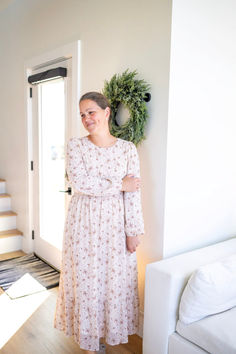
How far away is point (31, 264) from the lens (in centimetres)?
357

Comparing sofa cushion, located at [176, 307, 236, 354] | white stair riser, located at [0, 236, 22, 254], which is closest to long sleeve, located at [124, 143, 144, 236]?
sofa cushion, located at [176, 307, 236, 354]

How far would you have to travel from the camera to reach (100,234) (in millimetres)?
1954

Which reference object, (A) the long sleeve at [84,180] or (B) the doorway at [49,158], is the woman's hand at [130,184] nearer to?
(A) the long sleeve at [84,180]

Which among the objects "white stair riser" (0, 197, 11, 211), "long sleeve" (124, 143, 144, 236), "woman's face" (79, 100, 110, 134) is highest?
"woman's face" (79, 100, 110, 134)

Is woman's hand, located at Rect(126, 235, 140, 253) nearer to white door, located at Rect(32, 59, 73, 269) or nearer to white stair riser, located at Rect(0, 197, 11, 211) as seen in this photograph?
white door, located at Rect(32, 59, 73, 269)

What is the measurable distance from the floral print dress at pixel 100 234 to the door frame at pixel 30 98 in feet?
3.22

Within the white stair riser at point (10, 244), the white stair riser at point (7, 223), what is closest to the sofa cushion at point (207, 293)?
the white stair riser at point (10, 244)

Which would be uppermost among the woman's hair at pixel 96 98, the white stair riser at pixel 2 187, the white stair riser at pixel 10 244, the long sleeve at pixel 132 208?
the woman's hair at pixel 96 98

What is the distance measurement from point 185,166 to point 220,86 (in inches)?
26.0

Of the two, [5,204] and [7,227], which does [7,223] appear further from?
[5,204]

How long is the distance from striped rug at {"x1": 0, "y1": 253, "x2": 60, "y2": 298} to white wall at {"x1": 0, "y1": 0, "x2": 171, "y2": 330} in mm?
486

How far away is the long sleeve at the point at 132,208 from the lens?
6.57 feet

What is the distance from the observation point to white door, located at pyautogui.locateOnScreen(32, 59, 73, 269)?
3.26m

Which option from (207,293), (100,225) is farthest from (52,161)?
(207,293)
